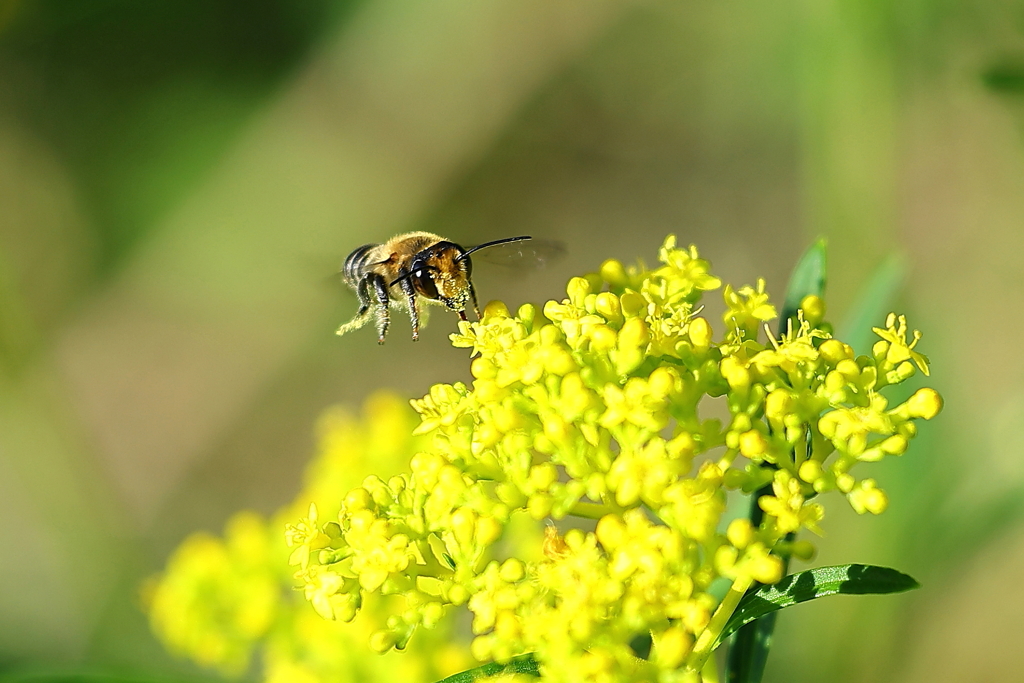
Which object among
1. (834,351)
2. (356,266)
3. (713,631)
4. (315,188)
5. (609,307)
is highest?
(315,188)

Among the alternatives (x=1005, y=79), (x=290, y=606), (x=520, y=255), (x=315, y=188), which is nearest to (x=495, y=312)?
(x=520, y=255)

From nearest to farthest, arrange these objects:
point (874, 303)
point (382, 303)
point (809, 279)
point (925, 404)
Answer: point (925, 404) < point (809, 279) < point (874, 303) < point (382, 303)

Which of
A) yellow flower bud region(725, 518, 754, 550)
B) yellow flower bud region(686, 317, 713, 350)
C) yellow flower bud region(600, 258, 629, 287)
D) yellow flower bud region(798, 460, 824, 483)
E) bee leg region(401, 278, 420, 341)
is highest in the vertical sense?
bee leg region(401, 278, 420, 341)

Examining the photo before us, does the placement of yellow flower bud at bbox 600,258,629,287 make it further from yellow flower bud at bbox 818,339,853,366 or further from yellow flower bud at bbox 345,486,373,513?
yellow flower bud at bbox 345,486,373,513

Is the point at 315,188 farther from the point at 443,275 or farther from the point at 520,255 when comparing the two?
the point at 443,275

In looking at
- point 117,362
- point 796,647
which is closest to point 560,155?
point 117,362

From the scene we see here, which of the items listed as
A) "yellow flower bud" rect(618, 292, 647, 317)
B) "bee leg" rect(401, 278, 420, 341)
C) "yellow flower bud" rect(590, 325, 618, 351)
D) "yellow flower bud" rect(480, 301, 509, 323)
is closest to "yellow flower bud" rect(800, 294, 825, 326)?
"yellow flower bud" rect(618, 292, 647, 317)

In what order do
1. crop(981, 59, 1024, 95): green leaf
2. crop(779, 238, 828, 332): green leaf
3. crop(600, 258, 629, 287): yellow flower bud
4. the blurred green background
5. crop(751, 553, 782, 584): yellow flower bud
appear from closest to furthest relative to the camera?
crop(751, 553, 782, 584): yellow flower bud < crop(600, 258, 629, 287): yellow flower bud < crop(779, 238, 828, 332): green leaf < crop(981, 59, 1024, 95): green leaf < the blurred green background
